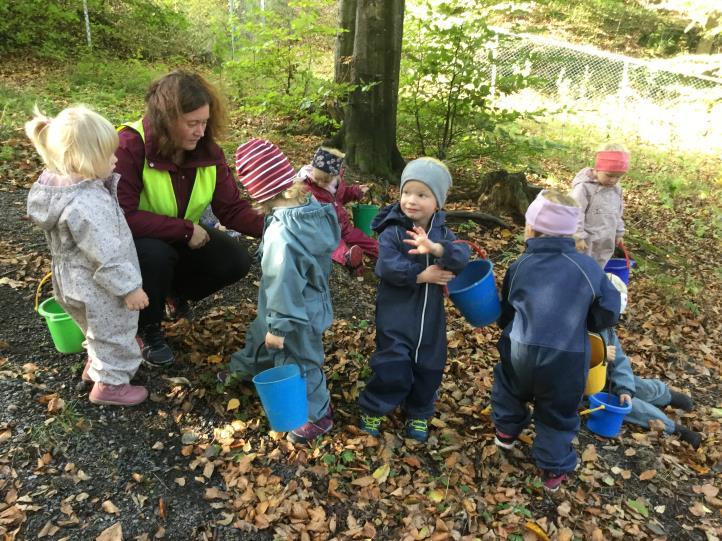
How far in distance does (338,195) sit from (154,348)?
7.87ft

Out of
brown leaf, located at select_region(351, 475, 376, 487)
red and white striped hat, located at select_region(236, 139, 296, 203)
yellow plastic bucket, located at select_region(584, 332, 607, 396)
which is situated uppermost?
red and white striped hat, located at select_region(236, 139, 296, 203)

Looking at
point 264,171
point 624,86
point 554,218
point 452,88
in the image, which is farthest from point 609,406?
point 624,86

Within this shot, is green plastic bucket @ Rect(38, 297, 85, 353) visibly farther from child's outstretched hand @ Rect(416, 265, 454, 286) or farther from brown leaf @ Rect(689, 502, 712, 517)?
brown leaf @ Rect(689, 502, 712, 517)

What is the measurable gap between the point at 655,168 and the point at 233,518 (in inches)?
437

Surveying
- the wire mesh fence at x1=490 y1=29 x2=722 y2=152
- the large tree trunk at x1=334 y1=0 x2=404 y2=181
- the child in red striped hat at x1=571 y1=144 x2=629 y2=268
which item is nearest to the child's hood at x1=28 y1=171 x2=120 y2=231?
the large tree trunk at x1=334 y1=0 x2=404 y2=181

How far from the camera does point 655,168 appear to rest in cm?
1072

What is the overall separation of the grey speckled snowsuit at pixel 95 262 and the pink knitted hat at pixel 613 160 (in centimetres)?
412

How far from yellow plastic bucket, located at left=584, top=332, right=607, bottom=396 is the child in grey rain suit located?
267 centimetres

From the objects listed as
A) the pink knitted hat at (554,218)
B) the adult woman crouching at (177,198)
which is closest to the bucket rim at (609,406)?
the pink knitted hat at (554,218)

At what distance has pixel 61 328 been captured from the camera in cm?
322

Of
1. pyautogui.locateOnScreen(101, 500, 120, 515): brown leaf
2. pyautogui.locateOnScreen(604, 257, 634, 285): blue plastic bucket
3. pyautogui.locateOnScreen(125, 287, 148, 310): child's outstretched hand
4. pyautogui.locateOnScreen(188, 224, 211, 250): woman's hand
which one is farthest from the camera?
pyautogui.locateOnScreen(604, 257, 634, 285): blue plastic bucket

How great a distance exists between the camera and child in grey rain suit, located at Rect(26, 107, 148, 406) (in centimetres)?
260

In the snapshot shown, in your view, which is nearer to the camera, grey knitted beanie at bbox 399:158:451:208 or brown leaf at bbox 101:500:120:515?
brown leaf at bbox 101:500:120:515

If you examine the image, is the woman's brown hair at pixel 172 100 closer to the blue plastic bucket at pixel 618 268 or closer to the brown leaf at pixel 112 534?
the brown leaf at pixel 112 534
